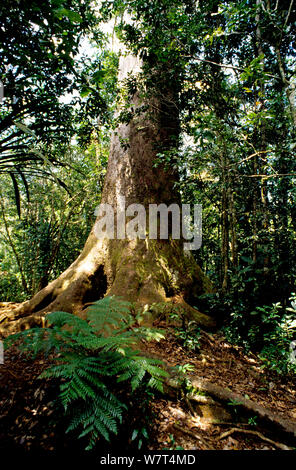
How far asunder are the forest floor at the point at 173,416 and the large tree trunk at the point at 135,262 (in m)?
1.10

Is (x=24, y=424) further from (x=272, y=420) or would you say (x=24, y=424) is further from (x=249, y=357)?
(x=249, y=357)

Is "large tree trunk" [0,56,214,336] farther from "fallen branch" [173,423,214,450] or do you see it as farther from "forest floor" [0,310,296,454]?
"fallen branch" [173,423,214,450]

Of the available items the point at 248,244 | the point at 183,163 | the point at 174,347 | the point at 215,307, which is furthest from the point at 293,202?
the point at 174,347

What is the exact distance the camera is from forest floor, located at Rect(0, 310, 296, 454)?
178 cm

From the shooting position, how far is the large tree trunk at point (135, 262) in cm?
399

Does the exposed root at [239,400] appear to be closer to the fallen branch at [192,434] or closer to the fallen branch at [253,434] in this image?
the fallen branch at [253,434]

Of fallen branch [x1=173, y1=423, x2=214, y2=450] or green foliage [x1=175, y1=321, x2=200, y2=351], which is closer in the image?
fallen branch [x1=173, y1=423, x2=214, y2=450]

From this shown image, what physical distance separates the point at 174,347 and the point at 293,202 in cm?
293

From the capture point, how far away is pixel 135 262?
13.9ft
